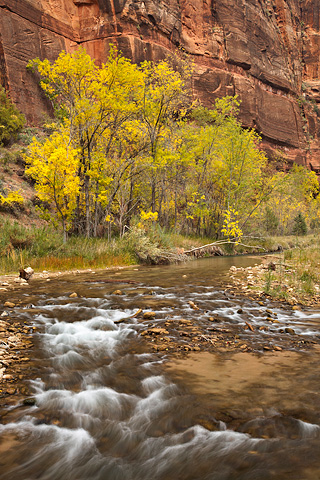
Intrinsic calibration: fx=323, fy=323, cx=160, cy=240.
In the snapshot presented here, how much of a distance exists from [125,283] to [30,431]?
626 cm

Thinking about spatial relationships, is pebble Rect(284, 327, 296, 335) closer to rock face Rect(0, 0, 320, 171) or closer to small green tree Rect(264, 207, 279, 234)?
small green tree Rect(264, 207, 279, 234)

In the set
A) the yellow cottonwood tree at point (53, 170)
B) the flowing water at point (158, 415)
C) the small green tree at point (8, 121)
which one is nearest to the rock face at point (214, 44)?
the small green tree at point (8, 121)

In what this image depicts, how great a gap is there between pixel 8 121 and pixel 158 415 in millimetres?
27694

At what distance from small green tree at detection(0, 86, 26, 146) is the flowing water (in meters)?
24.8

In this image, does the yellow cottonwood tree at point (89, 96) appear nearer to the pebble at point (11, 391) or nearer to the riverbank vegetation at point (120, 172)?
the riverbank vegetation at point (120, 172)

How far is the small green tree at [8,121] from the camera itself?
82.1 feet

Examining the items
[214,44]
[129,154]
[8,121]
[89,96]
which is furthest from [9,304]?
[214,44]

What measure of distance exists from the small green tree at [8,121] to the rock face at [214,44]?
509cm

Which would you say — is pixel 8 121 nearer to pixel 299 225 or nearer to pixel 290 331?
pixel 290 331

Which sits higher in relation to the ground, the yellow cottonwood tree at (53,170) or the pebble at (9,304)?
the yellow cottonwood tree at (53,170)

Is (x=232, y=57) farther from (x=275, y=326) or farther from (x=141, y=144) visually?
(x=275, y=326)

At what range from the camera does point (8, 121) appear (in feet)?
82.9

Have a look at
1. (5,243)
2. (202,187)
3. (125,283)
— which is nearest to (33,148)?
(5,243)

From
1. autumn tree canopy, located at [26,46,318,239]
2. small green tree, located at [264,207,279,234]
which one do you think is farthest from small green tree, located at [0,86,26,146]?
small green tree, located at [264,207,279,234]
